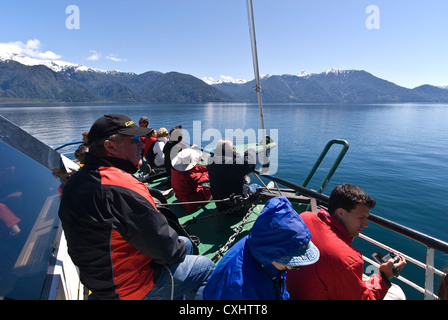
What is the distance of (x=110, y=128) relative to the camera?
5.52ft

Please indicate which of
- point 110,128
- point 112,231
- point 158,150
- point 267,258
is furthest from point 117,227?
point 158,150

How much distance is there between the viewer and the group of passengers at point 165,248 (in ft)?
4.63

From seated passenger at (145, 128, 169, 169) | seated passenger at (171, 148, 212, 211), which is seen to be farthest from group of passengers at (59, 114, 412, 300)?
seated passenger at (145, 128, 169, 169)

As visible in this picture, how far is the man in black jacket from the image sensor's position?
139cm

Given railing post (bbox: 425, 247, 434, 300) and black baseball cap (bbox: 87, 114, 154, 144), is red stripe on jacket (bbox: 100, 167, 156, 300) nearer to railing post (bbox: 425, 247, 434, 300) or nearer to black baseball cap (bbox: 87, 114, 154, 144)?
black baseball cap (bbox: 87, 114, 154, 144)

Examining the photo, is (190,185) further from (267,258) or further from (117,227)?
(267,258)

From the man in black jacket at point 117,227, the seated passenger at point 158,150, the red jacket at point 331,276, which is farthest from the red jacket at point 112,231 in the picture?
the seated passenger at point 158,150

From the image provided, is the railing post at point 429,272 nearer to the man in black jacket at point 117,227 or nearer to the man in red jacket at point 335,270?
the man in red jacket at point 335,270

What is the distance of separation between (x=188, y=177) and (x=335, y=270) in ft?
10.7

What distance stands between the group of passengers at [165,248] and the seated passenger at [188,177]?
2.43 metres

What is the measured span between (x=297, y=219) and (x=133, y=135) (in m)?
1.39
